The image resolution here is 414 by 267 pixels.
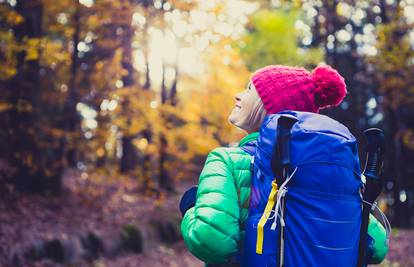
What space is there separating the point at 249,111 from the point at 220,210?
672 millimetres

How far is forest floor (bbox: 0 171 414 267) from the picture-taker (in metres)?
8.44

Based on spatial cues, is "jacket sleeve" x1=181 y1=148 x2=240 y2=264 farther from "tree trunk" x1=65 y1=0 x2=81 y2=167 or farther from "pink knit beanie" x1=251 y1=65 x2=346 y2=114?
"tree trunk" x1=65 y1=0 x2=81 y2=167

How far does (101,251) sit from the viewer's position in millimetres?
9898

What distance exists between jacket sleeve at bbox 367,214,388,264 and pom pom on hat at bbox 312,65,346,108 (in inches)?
25.0

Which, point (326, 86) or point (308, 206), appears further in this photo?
point (326, 86)

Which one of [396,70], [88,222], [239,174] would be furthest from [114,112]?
[239,174]

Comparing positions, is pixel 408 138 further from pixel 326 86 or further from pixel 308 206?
pixel 308 206

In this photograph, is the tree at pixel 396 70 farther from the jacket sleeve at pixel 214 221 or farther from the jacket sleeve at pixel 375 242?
the jacket sleeve at pixel 214 221

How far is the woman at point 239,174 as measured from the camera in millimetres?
1970

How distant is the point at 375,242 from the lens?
2.29 m

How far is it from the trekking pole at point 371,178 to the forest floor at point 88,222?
21.8 ft

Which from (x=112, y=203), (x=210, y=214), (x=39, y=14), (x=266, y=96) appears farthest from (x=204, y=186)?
(x=112, y=203)

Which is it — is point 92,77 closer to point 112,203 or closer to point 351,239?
point 112,203

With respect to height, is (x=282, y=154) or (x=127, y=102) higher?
(x=282, y=154)
